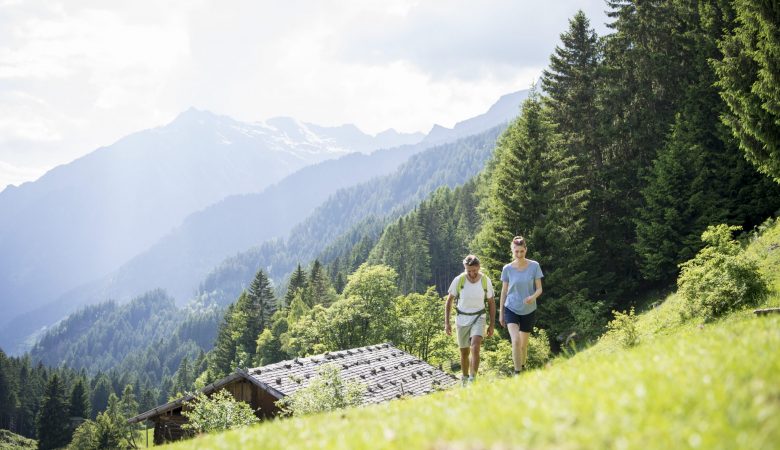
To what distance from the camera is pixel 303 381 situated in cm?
Result: 2716

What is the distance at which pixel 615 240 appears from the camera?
36531 mm

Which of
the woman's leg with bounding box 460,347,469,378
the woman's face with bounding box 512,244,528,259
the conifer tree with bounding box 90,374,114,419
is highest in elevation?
the woman's face with bounding box 512,244,528,259

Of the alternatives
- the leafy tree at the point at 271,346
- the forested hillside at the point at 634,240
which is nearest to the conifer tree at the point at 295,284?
the leafy tree at the point at 271,346

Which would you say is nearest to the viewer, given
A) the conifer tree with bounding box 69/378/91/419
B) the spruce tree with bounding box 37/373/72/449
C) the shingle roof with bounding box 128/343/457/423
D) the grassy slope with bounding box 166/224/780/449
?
the grassy slope with bounding box 166/224/780/449

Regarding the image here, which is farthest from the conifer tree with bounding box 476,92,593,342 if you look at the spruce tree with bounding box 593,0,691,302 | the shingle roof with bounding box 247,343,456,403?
the shingle roof with bounding box 247,343,456,403

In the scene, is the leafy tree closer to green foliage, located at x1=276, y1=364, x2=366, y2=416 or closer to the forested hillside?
the forested hillside

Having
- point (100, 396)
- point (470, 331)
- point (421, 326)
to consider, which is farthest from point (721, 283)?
point (100, 396)

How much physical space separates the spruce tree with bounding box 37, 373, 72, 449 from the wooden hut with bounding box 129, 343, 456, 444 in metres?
83.0

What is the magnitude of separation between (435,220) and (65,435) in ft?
275

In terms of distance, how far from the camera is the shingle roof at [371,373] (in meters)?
26.4

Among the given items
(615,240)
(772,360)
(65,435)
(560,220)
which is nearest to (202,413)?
(772,360)

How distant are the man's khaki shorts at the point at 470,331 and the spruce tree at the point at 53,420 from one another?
108804 mm

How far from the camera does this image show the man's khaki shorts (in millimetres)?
11508

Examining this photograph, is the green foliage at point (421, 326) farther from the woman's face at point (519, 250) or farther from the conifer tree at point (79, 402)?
the conifer tree at point (79, 402)
